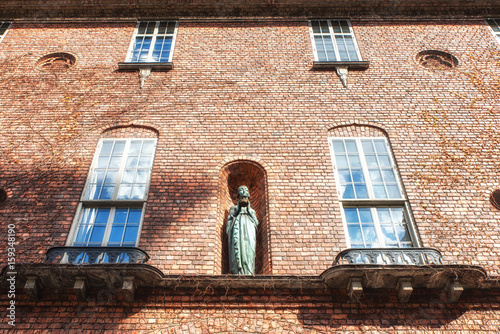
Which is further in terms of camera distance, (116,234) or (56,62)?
(56,62)

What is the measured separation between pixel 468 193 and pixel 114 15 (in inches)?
450

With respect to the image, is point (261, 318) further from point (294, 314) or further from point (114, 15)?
point (114, 15)

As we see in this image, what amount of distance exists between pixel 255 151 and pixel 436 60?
6.50m

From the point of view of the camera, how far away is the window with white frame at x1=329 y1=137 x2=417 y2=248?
803cm

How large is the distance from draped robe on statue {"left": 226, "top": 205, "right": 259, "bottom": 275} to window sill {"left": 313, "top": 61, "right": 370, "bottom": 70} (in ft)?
16.8

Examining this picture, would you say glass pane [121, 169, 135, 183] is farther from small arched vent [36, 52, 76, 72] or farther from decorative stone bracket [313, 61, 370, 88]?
decorative stone bracket [313, 61, 370, 88]

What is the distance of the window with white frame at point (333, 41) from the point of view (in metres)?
12.1

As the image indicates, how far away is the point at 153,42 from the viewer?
12.7 meters

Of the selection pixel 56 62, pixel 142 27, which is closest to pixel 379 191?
pixel 142 27

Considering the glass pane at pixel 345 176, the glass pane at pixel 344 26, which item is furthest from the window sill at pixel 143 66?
the glass pane at pixel 345 176

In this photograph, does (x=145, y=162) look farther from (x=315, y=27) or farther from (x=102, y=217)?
(x=315, y=27)

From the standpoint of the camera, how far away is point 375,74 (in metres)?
11.4

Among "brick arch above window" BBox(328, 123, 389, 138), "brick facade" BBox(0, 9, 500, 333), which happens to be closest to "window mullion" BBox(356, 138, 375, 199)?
"brick arch above window" BBox(328, 123, 389, 138)

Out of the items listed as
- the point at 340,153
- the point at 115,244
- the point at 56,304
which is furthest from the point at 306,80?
the point at 56,304
